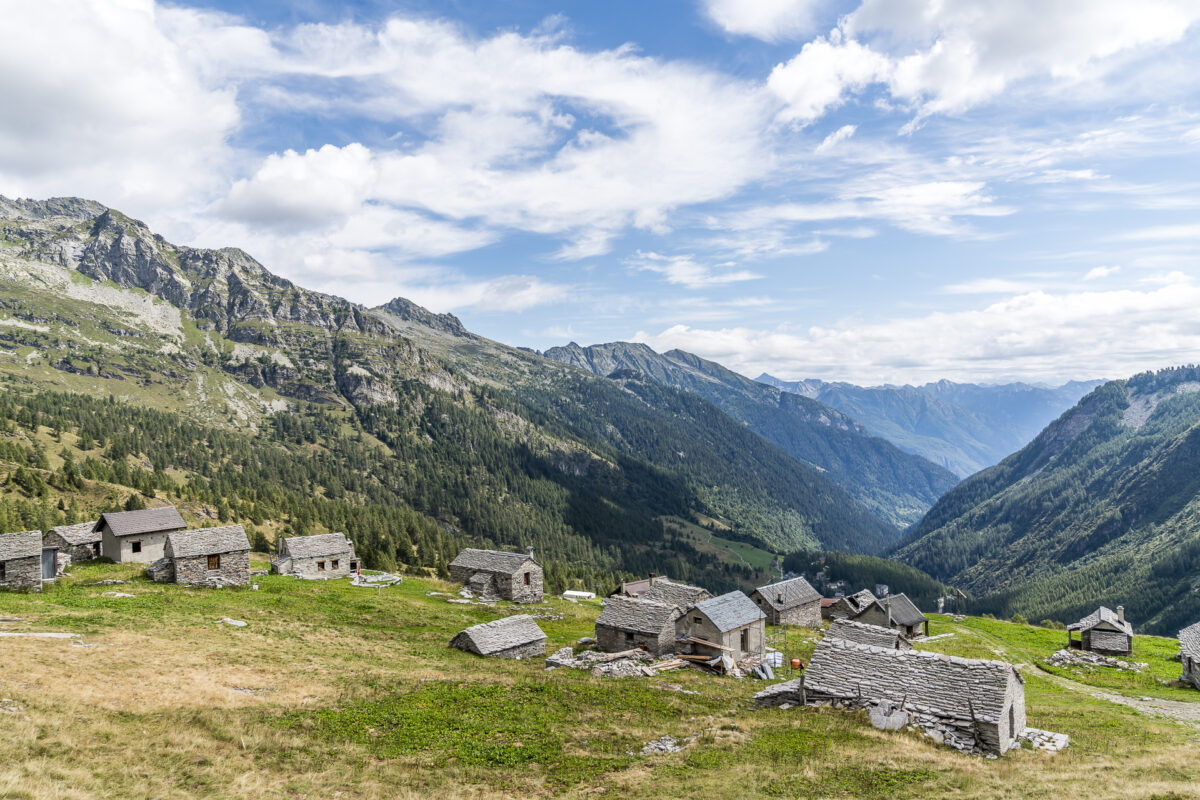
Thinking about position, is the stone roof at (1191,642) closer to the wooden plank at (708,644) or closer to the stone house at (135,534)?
the wooden plank at (708,644)

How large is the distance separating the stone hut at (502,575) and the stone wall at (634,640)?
93.1ft

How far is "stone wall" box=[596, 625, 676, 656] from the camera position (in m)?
60.8

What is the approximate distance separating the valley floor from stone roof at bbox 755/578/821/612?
44.4m

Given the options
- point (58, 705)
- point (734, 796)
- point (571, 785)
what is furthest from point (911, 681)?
point (58, 705)

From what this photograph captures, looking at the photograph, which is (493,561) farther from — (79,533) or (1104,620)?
(1104,620)

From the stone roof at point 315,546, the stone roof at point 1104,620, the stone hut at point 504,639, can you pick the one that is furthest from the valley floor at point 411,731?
the stone roof at point 1104,620

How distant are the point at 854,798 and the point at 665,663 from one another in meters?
32.5

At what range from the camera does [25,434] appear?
172 metres

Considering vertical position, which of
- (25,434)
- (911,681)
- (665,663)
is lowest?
(665,663)

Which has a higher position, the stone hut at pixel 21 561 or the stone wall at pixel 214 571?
the stone hut at pixel 21 561

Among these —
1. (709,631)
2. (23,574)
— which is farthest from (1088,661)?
(23,574)

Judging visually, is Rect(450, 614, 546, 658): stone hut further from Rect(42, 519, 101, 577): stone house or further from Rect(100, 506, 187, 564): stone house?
Rect(42, 519, 101, 577): stone house

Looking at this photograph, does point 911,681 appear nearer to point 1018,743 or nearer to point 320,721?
point 1018,743

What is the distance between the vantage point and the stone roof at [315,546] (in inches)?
3568
